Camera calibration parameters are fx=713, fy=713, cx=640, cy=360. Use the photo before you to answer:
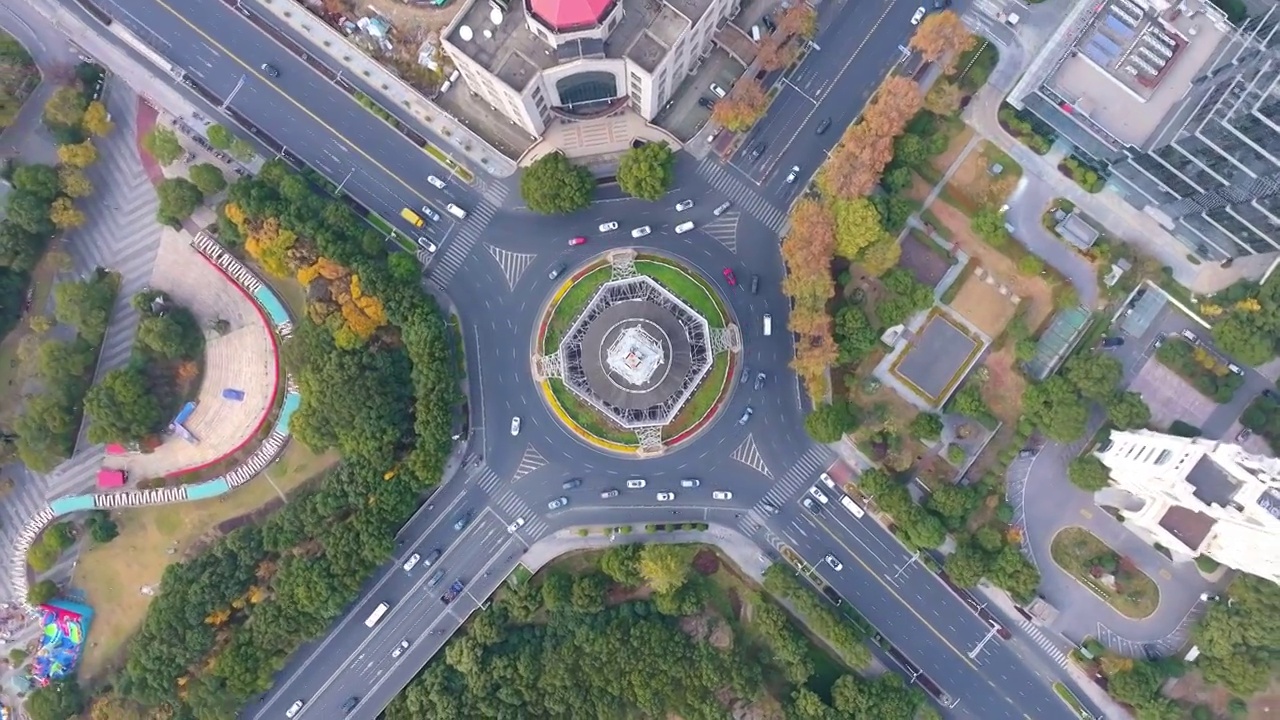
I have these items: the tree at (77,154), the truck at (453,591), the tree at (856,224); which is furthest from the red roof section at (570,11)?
the truck at (453,591)

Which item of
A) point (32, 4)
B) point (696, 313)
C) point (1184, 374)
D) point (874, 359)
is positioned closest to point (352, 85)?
point (32, 4)

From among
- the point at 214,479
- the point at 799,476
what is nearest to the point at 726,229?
the point at 799,476

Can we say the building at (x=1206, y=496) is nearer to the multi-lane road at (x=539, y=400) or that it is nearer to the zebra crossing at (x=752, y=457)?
the multi-lane road at (x=539, y=400)

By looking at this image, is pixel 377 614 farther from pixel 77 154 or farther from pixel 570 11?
pixel 570 11

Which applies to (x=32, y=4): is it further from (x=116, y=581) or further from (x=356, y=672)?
(x=356, y=672)

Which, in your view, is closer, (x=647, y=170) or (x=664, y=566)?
(x=664, y=566)

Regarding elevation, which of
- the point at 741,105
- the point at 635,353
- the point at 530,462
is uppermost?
the point at 741,105

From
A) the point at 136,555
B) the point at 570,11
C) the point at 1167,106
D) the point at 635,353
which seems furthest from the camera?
the point at 136,555

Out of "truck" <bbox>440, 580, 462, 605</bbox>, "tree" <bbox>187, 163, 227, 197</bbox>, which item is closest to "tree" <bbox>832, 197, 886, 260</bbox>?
"truck" <bbox>440, 580, 462, 605</bbox>
